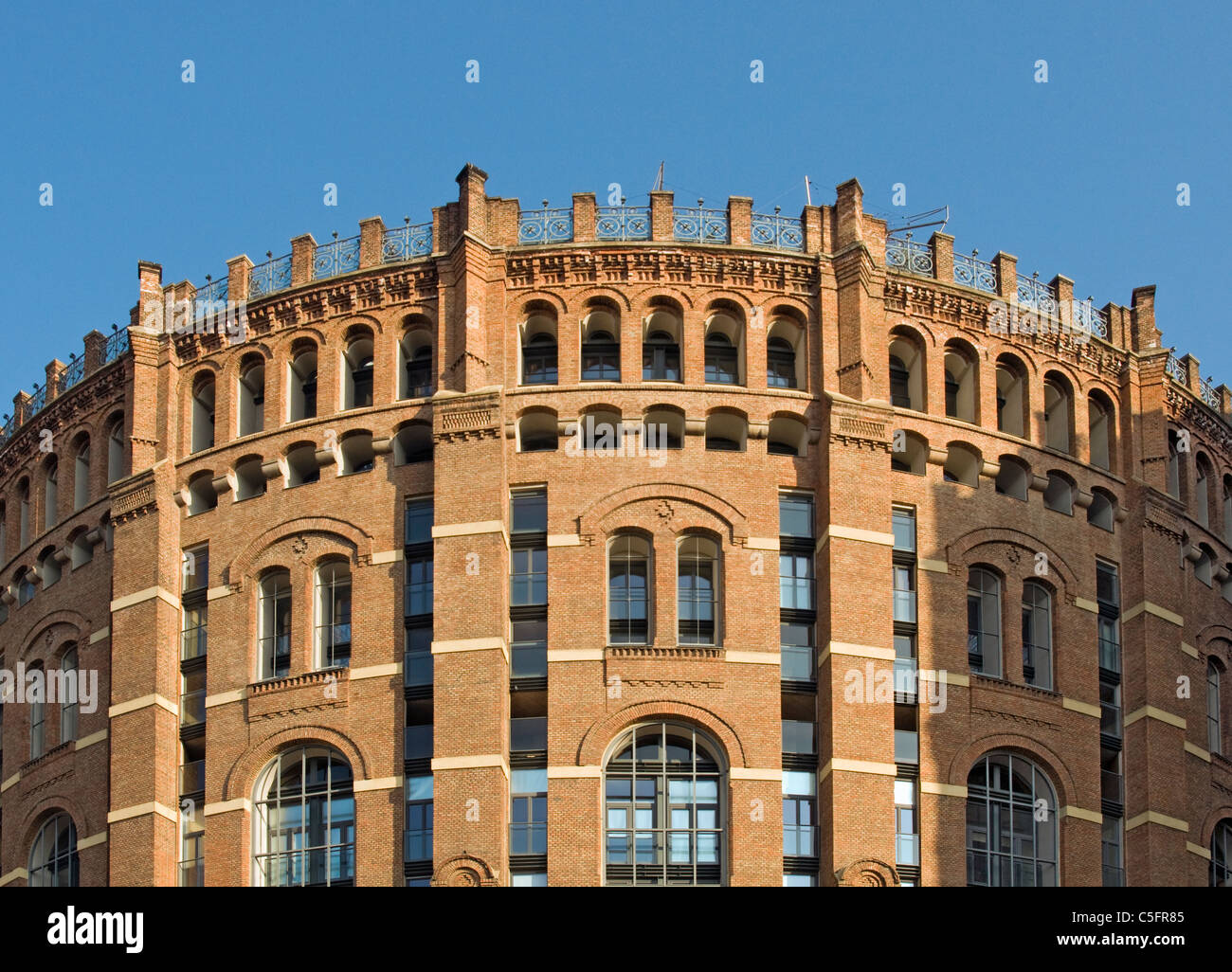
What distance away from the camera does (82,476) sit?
226 feet

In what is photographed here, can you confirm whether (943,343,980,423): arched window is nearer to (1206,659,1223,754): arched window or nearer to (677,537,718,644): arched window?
(677,537,718,644): arched window

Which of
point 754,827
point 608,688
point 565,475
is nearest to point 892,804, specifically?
point 754,827

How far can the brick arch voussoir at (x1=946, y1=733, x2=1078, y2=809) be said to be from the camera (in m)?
60.5

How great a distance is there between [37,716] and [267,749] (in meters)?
10.6

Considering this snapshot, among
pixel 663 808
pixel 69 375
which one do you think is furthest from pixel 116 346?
pixel 663 808

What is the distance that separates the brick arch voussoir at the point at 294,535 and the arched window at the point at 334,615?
2.56 feet

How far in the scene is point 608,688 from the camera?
58.7 metres

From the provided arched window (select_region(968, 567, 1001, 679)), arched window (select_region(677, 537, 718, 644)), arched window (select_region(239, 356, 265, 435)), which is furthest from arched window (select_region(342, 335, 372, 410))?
arched window (select_region(968, 567, 1001, 679))

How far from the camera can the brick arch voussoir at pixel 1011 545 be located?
205ft

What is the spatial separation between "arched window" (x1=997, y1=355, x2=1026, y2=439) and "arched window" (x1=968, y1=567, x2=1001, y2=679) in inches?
186

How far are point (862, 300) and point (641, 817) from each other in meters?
15.5
